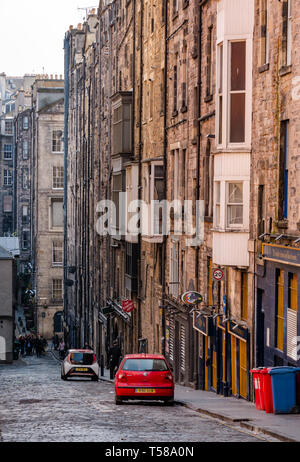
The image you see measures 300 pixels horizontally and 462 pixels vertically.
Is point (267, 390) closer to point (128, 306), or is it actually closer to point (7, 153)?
point (128, 306)

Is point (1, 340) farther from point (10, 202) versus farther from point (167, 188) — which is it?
point (10, 202)

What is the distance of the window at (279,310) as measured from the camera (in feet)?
73.7

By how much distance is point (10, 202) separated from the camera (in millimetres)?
136875

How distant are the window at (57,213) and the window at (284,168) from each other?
219 ft

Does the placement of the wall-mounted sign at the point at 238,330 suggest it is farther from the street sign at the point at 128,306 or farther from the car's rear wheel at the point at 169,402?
the street sign at the point at 128,306

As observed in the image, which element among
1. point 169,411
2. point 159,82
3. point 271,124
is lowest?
point 169,411

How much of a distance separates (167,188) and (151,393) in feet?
47.7

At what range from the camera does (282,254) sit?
21.6 m

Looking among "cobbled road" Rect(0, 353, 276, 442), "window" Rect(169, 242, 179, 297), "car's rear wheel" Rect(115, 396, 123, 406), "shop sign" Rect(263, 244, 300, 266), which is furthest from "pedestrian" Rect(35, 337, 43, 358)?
"shop sign" Rect(263, 244, 300, 266)

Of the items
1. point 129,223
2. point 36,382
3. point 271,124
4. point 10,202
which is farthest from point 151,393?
point 10,202

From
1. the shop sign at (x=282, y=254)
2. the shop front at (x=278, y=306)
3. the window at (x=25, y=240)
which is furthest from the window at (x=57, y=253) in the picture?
the shop sign at (x=282, y=254)

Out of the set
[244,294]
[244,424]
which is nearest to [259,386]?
[244,424]

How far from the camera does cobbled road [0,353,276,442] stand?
16.1 metres

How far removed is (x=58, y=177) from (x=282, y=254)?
223ft
